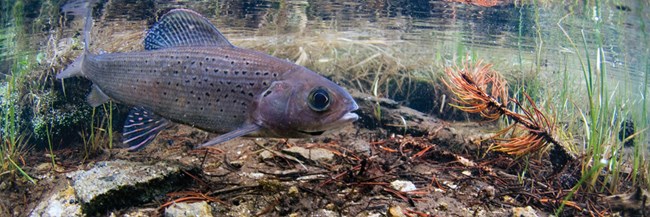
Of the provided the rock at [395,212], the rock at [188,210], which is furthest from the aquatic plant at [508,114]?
the rock at [188,210]

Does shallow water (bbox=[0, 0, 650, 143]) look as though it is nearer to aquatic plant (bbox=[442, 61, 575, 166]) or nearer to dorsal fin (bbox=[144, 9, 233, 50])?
aquatic plant (bbox=[442, 61, 575, 166])

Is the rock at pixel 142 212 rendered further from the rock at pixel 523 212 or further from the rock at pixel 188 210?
the rock at pixel 523 212

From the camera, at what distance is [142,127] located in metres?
3.46

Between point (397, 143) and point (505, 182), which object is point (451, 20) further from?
point (505, 182)

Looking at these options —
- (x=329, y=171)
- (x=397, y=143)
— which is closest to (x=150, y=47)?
(x=329, y=171)

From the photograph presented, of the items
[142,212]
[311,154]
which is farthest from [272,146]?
[142,212]

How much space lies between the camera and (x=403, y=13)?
11172 millimetres

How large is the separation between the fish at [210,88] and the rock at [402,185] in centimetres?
107

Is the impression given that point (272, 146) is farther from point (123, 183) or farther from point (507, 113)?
A: point (507, 113)

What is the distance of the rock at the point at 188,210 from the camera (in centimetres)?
284

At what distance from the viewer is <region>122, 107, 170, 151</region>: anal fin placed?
135 inches

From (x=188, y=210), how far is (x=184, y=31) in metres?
1.68

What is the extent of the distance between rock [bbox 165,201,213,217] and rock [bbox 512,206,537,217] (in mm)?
2716

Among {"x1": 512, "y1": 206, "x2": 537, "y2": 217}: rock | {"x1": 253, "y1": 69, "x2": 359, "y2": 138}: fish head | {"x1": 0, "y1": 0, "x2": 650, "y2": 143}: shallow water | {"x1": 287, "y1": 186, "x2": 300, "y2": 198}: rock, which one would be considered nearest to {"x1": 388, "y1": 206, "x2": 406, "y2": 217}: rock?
{"x1": 287, "y1": 186, "x2": 300, "y2": 198}: rock
